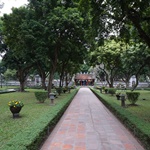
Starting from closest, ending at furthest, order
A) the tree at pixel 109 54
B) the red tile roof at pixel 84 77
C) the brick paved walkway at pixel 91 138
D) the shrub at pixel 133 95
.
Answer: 1. the brick paved walkway at pixel 91 138
2. the shrub at pixel 133 95
3. the tree at pixel 109 54
4. the red tile roof at pixel 84 77

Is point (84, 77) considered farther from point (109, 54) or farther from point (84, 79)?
point (109, 54)

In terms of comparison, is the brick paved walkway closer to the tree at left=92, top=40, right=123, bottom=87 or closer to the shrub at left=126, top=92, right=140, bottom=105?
the shrub at left=126, top=92, right=140, bottom=105

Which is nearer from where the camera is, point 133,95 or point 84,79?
point 133,95

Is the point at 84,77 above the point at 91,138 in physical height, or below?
above

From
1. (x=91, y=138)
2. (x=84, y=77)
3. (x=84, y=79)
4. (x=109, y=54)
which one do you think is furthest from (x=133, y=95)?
(x=84, y=77)

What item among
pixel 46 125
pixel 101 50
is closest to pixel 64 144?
pixel 46 125

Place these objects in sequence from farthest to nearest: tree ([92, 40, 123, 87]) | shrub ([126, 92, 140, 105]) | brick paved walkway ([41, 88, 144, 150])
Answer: tree ([92, 40, 123, 87]), shrub ([126, 92, 140, 105]), brick paved walkway ([41, 88, 144, 150])

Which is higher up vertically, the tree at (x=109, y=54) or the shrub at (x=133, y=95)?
the tree at (x=109, y=54)

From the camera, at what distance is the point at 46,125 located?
19.4ft

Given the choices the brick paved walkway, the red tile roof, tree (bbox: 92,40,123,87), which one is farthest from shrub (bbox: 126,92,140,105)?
the red tile roof

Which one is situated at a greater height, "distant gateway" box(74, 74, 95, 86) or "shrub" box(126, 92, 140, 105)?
"distant gateway" box(74, 74, 95, 86)

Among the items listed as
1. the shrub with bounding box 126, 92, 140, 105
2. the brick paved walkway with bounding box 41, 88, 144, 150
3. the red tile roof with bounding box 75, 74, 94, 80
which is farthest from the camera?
the red tile roof with bounding box 75, 74, 94, 80

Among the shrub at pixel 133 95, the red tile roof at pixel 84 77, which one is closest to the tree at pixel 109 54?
the shrub at pixel 133 95

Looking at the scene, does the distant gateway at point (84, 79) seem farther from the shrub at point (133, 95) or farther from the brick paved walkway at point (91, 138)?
the brick paved walkway at point (91, 138)
